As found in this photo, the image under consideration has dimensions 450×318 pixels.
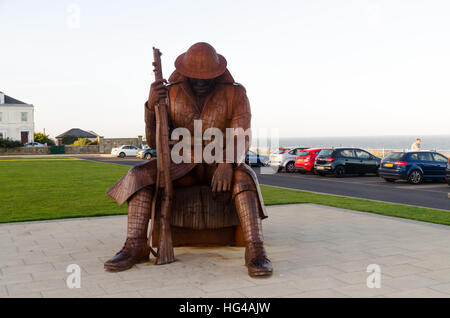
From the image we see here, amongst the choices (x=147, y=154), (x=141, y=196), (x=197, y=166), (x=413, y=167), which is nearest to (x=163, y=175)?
(x=141, y=196)

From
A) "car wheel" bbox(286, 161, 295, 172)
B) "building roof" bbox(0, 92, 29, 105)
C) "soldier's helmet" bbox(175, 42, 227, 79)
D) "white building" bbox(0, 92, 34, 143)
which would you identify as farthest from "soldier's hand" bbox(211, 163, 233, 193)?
"building roof" bbox(0, 92, 29, 105)

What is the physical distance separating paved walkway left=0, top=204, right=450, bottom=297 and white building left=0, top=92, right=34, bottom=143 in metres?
67.9

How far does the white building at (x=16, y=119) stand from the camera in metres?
69.2

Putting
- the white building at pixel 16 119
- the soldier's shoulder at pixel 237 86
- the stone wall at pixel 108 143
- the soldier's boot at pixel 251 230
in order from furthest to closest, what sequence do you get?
the white building at pixel 16 119
the stone wall at pixel 108 143
the soldier's shoulder at pixel 237 86
the soldier's boot at pixel 251 230

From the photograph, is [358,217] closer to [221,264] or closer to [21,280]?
[221,264]

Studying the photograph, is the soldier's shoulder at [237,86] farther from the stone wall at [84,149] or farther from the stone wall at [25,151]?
the stone wall at [84,149]

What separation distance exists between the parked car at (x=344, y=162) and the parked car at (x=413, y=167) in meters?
3.12

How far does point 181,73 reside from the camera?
5.61 metres

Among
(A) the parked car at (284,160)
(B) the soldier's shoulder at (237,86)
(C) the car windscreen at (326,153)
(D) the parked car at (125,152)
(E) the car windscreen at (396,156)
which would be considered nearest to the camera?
(B) the soldier's shoulder at (237,86)

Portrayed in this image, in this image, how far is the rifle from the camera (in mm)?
5199

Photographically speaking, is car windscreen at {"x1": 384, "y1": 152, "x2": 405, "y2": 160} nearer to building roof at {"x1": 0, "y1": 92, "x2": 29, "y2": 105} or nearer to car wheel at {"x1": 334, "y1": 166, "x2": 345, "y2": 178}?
car wheel at {"x1": 334, "y1": 166, "x2": 345, "y2": 178}

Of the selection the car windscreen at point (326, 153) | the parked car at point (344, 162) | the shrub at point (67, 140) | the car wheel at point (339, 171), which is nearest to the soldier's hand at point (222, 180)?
the parked car at point (344, 162)
